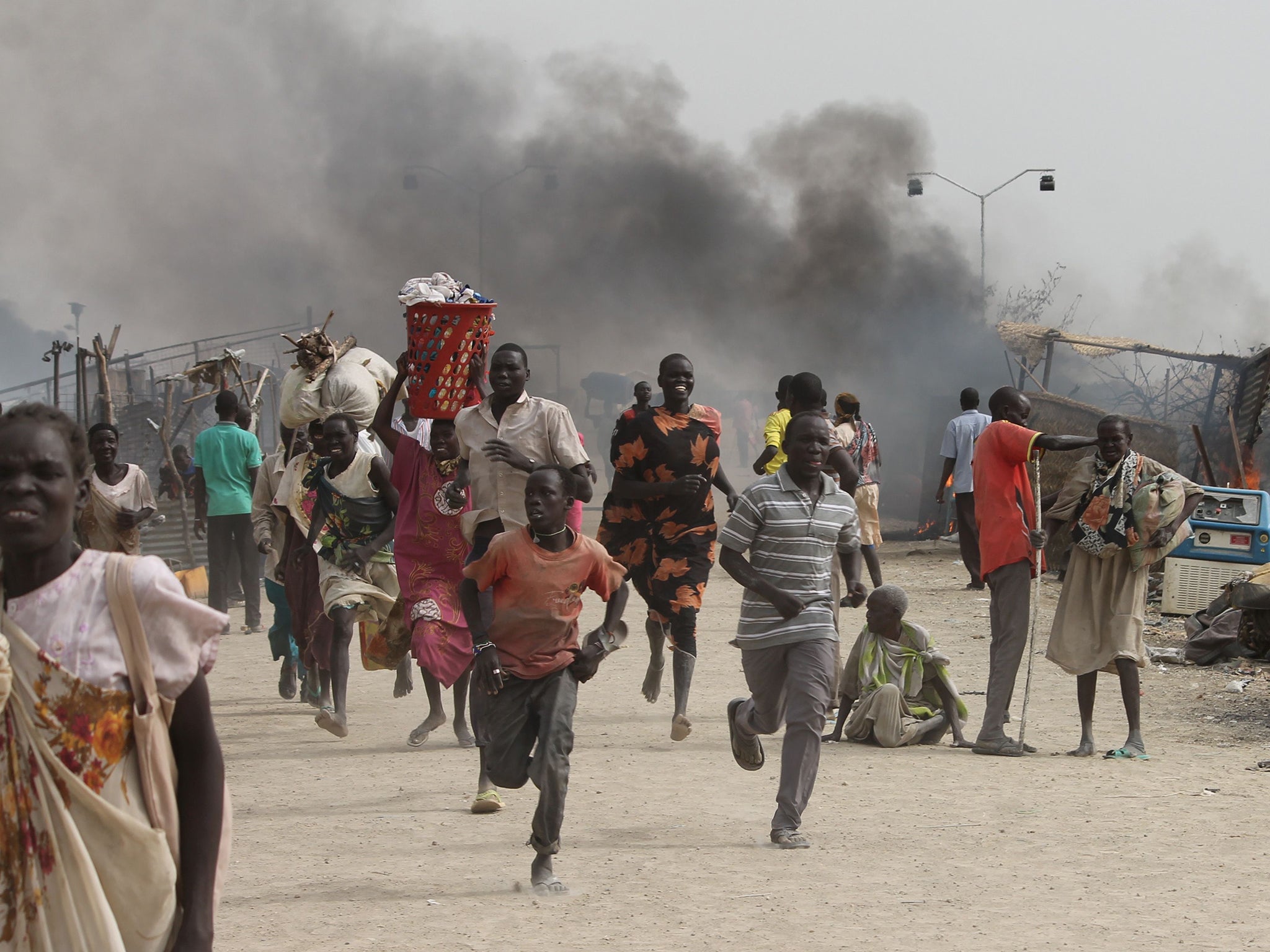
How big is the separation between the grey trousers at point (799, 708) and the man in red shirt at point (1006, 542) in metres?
1.95

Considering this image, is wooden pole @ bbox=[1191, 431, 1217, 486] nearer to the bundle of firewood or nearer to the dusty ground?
the dusty ground

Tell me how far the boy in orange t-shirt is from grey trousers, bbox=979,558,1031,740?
2846mm

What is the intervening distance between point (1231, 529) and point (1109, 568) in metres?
4.80

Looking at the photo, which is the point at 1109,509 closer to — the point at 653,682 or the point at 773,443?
the point at 653,682

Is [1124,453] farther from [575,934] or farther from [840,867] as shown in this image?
[575,934]

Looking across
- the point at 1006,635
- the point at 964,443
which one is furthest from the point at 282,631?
the point at 964,443

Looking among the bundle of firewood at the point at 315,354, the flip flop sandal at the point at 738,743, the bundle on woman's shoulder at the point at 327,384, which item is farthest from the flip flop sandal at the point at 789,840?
the bundle of firewood at the point at 315,354

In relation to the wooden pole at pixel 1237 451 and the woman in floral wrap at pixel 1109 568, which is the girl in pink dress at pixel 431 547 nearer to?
the woman in floral wrap at pixel 1109 568

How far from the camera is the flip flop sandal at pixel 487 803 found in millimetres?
5711

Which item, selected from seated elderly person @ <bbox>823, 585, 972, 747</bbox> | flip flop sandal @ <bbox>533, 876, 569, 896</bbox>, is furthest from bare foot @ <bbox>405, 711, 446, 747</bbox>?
flip flop sandal @ <bbox>533, 876, 569, 896</bbox>

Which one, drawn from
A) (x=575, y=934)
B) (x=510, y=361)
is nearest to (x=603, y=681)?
(x=510, y=361)

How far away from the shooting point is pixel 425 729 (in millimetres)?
7117

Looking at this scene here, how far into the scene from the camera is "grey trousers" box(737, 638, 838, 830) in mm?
5246

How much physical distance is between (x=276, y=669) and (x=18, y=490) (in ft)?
26.4
